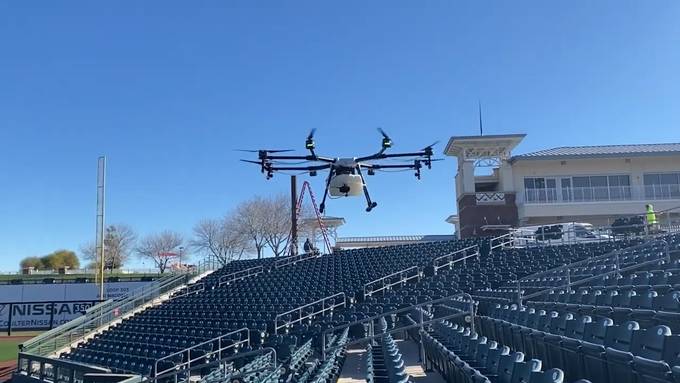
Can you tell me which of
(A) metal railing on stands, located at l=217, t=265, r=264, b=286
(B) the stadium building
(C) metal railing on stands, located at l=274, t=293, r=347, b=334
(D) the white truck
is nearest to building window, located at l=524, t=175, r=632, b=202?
(B) the stadium building

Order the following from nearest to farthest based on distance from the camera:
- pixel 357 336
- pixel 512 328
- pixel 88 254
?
pixel 512 328, pixel 357 336, pixel 88 254

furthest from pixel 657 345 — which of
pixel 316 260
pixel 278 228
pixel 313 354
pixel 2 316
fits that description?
pixel 278 228

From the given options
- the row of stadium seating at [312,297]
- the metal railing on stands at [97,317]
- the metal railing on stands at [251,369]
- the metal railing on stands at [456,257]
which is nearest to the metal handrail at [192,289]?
the row of stadium seating at [312,297]

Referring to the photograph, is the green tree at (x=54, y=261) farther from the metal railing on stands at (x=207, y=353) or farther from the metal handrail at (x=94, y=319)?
the metal railing on stands at (x=207, y=353)

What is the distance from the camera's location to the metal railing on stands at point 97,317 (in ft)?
63.6

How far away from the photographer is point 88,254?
74.8 m

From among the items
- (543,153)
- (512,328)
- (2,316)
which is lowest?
(2,316)

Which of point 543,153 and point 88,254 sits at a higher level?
point 543,153

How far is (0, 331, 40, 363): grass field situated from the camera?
2361 centimetres

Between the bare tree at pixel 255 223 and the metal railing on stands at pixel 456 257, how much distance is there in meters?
36.9

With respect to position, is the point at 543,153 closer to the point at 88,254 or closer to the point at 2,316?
the point at 2,316

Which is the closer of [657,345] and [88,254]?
[657,345]

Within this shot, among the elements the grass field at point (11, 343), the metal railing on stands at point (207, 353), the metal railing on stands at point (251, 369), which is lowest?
the grass field at point (11, 343)

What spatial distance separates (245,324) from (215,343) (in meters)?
1.45
